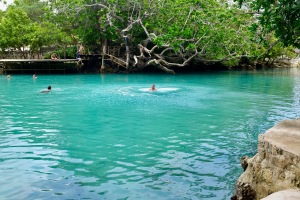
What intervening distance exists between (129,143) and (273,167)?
6.05m

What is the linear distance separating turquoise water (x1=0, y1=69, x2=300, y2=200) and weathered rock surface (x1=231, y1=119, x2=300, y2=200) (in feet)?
→ 4.51

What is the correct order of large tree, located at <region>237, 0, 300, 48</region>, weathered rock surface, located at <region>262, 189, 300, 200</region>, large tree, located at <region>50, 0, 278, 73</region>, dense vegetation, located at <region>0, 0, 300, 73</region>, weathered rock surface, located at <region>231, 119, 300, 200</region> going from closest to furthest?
weathered rock surface, located at <region>262, 189, 300, 200</region> → weathered rock surface, located at <region>231, 119, 300, 200</region> → large tree, located at <region>237, 0, 300, 48</region> → large tree, located at <region>50, 0, 278, 73</region> → dense vegetation, located at <region>0, 0, 300, 73</region>

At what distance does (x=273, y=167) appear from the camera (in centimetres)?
547

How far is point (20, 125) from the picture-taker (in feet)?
44.5

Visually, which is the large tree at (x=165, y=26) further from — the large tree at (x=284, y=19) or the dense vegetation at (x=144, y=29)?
the large tree at (x=284, y=19)

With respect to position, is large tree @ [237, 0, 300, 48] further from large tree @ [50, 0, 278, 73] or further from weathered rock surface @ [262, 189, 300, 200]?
large tree @ [50, 0, 278, 73]

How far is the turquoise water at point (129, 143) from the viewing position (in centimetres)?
752

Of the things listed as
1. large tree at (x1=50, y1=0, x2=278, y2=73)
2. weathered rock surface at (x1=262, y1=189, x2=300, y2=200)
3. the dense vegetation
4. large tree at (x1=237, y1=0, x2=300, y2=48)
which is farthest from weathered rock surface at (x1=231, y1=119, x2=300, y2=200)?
large tree at (x1=50, y1=0, x2=278, y2=73)

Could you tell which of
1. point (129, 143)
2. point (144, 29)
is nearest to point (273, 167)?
point (129, 143)

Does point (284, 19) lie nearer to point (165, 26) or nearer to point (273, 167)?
point (273, 167)

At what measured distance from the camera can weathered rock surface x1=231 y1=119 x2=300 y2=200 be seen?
16.9ft

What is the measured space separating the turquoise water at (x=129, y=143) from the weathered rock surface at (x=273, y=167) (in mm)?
1375

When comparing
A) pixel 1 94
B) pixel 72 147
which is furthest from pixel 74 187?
pixel 1 94

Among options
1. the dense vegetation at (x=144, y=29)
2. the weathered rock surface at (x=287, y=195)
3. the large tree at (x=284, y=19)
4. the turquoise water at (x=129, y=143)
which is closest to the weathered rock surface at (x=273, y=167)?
the weathered rock surface at (x=287, y=195)
